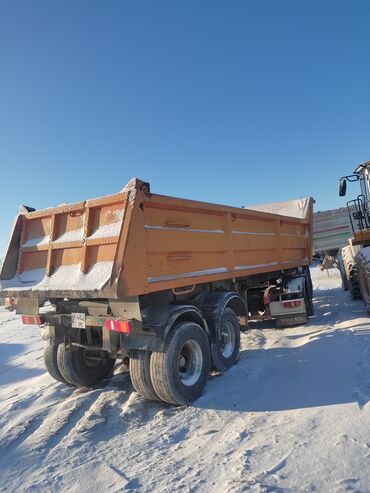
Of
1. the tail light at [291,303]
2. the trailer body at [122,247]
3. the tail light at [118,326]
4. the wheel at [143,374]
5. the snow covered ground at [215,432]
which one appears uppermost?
the trailer body at [122,247]

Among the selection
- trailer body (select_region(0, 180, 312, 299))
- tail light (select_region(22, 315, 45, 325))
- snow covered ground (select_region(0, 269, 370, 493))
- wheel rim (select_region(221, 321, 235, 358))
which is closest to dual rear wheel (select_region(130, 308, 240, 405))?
snow covered ground (select_region(0, 269, 370, 493))

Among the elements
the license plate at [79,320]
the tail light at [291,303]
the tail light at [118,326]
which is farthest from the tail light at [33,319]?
the tail light at [291,303]

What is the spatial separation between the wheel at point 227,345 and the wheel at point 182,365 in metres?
0.36

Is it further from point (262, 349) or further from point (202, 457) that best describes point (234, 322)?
point (202, 457)

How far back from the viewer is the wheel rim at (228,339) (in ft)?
18.4

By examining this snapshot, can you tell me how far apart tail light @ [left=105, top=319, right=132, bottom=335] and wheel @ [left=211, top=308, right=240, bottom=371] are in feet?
5.19

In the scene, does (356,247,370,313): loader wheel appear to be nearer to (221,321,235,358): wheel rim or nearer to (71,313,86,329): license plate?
(221,321,235,358): wheel rim

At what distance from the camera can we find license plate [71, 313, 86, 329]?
4.51 m

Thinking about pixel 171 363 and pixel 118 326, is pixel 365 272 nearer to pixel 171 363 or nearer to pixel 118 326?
pixel 171 363

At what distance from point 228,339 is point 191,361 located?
1120 mm

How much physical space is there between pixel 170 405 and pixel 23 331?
870 cm

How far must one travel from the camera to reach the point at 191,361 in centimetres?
479

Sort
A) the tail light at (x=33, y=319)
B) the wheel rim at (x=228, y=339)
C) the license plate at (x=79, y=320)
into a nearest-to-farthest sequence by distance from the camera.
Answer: the license plate at (x=79, y=320), the tail light at (x=33, y=319), the wheel rim at (x=228, y=339)

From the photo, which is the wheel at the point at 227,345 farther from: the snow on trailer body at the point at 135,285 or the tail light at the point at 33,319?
the tail light at the point at 33,319
